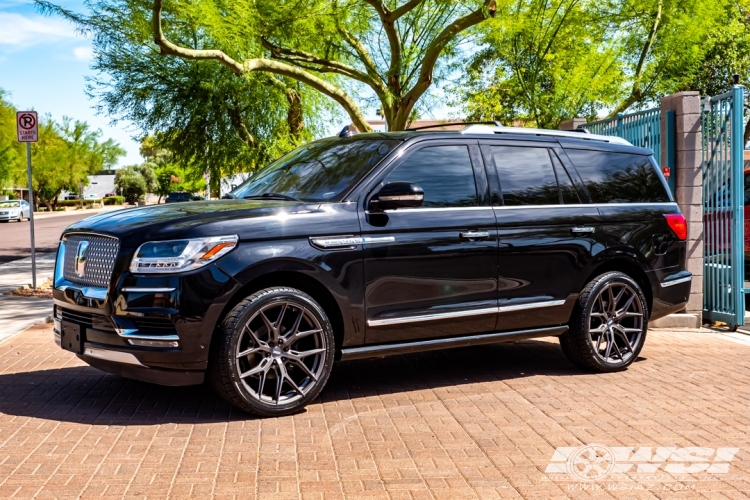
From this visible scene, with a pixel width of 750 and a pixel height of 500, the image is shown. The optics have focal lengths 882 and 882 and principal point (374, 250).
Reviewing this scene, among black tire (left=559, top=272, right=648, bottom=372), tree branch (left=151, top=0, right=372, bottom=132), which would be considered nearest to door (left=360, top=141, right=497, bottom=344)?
black tire (left=559, top=272, right=648, bottom=372)

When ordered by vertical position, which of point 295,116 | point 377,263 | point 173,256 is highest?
point 295,116

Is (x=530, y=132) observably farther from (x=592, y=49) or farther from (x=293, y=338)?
(x=592, y=49)

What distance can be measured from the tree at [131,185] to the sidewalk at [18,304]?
10748 cm

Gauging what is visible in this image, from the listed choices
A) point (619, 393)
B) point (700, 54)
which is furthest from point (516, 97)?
point (619, 393)

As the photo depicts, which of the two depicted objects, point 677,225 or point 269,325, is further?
point 677,225

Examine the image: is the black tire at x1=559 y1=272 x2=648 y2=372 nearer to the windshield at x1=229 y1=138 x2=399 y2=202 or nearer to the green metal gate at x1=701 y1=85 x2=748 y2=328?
the windshield at x1=229 y1=138 x2=399 y2=202

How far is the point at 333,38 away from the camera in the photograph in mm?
17266

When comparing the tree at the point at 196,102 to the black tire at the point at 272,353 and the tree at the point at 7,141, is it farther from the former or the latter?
the tree at the point at 7,141

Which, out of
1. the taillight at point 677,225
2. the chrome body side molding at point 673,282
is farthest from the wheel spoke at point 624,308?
the taillight at point 677,225

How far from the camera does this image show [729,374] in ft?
25.0

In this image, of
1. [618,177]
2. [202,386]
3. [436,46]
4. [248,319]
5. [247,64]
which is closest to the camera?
[248,319]

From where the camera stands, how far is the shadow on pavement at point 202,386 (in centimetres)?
606

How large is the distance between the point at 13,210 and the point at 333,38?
40535 mm

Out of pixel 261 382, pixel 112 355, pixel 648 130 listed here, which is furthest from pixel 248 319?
pixel 648 130
